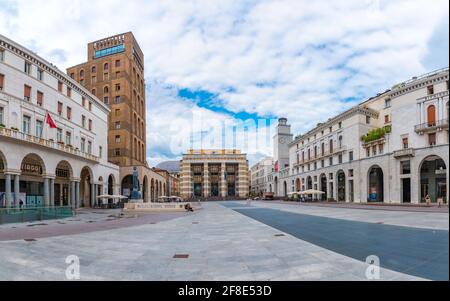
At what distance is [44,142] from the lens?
33.8 metres

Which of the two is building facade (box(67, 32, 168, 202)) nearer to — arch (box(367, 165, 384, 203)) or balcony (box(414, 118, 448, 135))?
arch (box(367, 165, 384, 203))

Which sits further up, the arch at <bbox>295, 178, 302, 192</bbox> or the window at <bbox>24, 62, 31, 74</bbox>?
the window at <bbox>24, 62, 31, 74</bbox>

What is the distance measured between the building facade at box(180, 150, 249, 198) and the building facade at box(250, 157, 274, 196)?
36.5ft

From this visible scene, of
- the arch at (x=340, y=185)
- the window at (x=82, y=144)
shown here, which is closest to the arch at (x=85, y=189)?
the window at (x=82, y=144)

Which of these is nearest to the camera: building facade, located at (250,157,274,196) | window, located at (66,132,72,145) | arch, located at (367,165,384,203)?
window, located at (66,132,72,145)

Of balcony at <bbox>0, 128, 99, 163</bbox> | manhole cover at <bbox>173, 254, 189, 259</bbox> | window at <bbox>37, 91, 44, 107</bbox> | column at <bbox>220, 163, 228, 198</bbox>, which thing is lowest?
column at <bbox>220, 163, 228, 198</bbox>

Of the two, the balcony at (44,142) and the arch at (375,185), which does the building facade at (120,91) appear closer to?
the balcony at (44,142)

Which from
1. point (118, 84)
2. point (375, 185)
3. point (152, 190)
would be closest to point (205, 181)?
point (152, 190)

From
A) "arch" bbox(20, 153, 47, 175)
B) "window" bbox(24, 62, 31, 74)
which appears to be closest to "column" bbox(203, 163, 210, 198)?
"arch" bbox(20, 153, 47, 175)

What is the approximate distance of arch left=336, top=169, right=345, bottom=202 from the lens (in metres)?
64.8

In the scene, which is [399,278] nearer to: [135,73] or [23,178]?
[23,178]

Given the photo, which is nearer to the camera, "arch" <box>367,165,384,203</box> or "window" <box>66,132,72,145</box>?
"window" <box>66,132,72,145</box>

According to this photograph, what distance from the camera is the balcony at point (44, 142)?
28.2 metres
